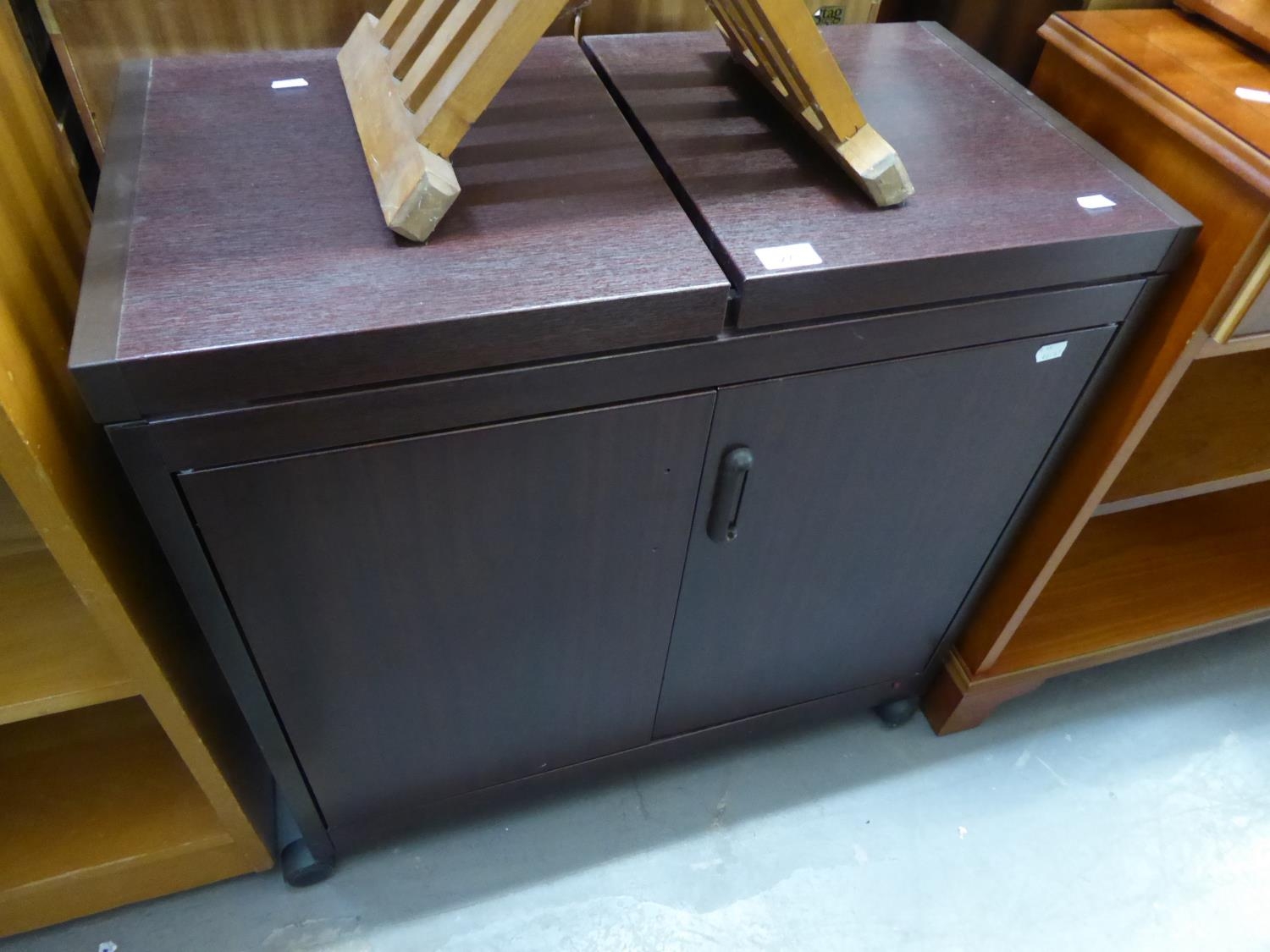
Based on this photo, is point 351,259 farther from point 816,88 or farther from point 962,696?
point 962,696

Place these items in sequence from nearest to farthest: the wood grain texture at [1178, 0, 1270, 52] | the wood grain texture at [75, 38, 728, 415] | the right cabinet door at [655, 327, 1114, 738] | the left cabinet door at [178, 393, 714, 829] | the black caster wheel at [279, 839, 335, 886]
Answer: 1. the wood grain texture at [75, 38, 728, 415]
2. the left cabinet door at [178, 393, 714, 829]
3. the right cabinet door at [655, 327, 1114, 738]
4. the wood grain texture at [1178, 0, 1270, 52]
5. the black caster wheel at [279, 839, 335, 886]

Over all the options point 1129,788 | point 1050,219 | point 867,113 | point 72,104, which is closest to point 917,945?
point 1129,788

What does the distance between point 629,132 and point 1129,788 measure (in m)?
1.11

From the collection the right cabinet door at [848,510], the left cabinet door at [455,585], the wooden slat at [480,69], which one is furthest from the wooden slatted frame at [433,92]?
the right cabinet door at [848,510]

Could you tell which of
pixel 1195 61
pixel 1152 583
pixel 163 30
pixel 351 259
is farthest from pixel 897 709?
pixel 163 30

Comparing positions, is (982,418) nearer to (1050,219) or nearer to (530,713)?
(1050,219)

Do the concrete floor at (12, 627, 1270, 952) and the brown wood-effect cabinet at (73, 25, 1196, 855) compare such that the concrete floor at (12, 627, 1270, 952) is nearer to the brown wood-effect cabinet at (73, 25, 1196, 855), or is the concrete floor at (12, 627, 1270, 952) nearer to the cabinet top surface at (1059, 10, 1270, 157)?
the brown wood-effect cabinet at (73, 25, 1196, 855)

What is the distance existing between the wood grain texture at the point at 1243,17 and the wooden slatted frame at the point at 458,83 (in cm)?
45

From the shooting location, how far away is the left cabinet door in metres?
0.71

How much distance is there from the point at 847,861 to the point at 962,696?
265 millimetres

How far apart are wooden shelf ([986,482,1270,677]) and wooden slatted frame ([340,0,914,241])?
76 cm

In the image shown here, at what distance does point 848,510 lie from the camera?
92cm

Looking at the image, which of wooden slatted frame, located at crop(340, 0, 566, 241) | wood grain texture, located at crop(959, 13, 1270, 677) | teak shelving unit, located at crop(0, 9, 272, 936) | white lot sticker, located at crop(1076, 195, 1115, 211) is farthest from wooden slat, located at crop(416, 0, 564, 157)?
wood grain texture, located at crop(959, 13, 1270, 677)

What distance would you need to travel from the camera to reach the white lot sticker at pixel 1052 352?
85cm
